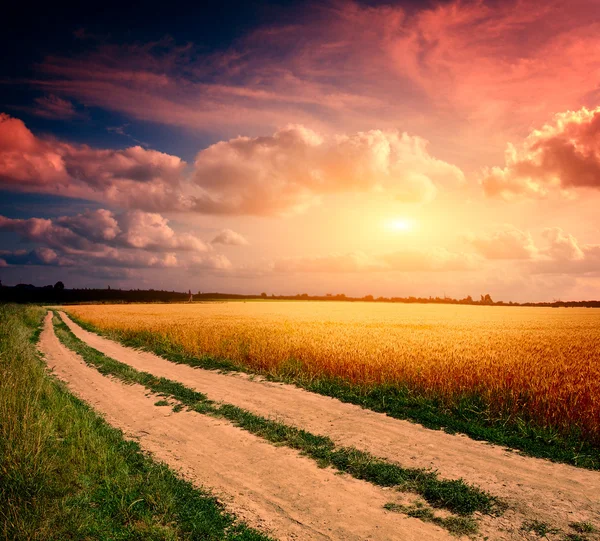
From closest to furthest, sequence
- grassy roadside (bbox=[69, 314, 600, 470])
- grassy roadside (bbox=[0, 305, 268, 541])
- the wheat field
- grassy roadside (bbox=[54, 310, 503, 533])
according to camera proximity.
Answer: grassy roadside (bbox=[0, 305, 268, 541]) < grassy roadside (bbox=[54, 310, 503, 533]) < grassy roadside (bbox=[69, 314, 600, 470]) < the wheat field

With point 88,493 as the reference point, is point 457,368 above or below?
above

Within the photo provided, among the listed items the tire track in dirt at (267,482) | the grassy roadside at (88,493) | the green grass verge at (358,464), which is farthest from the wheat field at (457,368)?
the grassy roadside at (88,493)

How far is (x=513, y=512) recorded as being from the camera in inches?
230

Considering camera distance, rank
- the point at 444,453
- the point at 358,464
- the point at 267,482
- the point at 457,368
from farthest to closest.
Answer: the point at 457,368
the point at 444,453
the point at 358,464
the point at 267,482

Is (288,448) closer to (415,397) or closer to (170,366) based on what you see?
(415,397)

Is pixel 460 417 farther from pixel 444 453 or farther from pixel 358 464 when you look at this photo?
pixel 358 464

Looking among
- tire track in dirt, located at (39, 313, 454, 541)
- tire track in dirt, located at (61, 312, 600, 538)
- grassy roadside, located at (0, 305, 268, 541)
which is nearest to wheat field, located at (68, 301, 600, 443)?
tire track in dirt, located at (61, 312, 600, 538)

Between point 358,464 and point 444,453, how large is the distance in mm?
2076

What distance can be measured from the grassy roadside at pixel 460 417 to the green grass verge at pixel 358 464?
2.82m

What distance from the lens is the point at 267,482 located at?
682cm

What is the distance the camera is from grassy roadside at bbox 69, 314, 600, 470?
8.26 m

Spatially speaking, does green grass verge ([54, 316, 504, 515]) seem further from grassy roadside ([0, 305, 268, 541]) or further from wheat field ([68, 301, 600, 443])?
wheat field ([68, 301, 600, 443])

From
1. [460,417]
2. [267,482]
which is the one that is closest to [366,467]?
[267,482]

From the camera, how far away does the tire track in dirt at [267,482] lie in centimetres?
543
